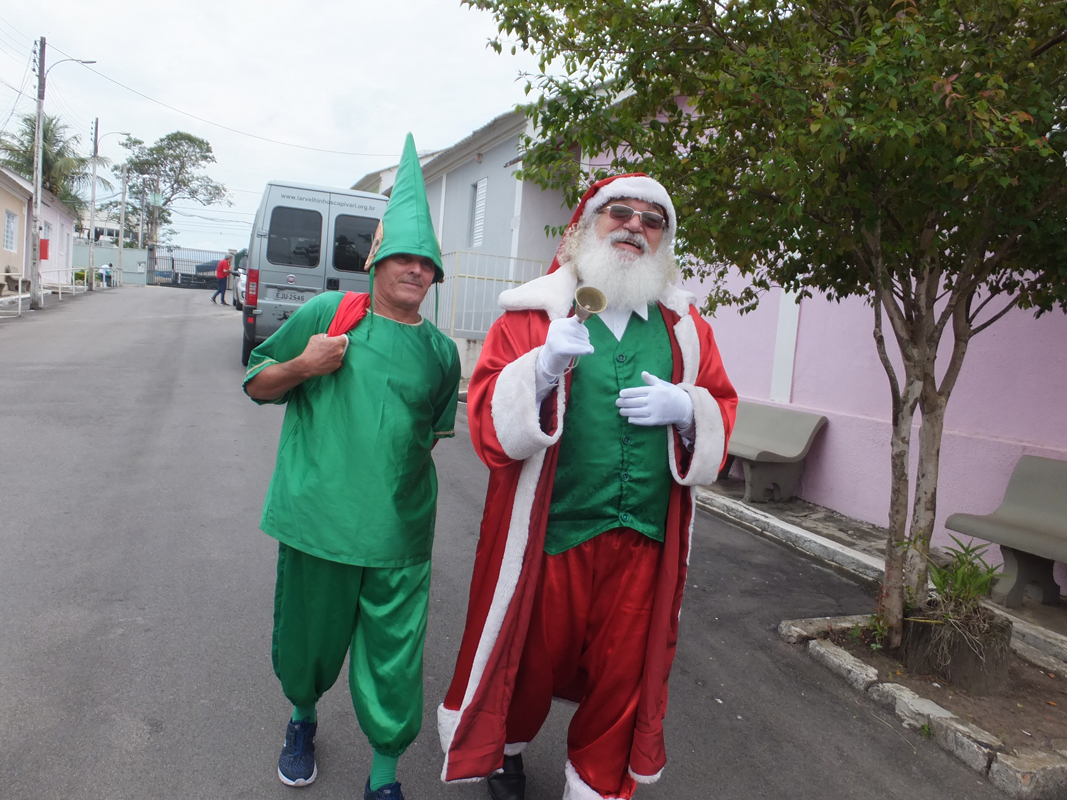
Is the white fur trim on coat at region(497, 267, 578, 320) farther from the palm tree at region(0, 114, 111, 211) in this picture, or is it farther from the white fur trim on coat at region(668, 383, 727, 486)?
the palm tree at region(0, 114, 111, 211)

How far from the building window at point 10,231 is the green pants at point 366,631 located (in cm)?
2978

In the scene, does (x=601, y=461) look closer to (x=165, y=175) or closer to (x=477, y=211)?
(x=477, y=211)

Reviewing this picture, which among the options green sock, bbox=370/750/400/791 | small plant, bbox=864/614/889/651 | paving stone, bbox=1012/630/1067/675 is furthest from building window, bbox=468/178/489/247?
green sock, bbox=370/750/400/791

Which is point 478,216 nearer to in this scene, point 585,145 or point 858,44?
point 585,145

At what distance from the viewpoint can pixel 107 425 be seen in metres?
7.43

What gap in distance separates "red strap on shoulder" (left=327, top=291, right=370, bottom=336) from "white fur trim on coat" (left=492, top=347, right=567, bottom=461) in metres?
0.55

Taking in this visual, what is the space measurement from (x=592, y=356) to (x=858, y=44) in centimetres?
175

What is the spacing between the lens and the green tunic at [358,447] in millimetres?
2371

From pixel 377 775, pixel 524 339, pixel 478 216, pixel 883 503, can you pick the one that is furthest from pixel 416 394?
pixel 478 216

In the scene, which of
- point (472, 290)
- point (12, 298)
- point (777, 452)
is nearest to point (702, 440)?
point (777, 452)

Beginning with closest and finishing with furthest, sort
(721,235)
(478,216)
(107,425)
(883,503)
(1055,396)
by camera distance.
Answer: (721,235) → (1055,396) → (883,503) → (107,425) → (478,216)

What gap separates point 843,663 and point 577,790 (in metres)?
2.02

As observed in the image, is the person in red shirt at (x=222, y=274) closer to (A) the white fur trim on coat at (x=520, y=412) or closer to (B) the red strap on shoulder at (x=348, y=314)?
(B) the red strap on shoulder at (x=348, y=314)

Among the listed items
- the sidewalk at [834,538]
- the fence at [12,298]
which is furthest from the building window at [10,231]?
the sidewalk at [834,538]
